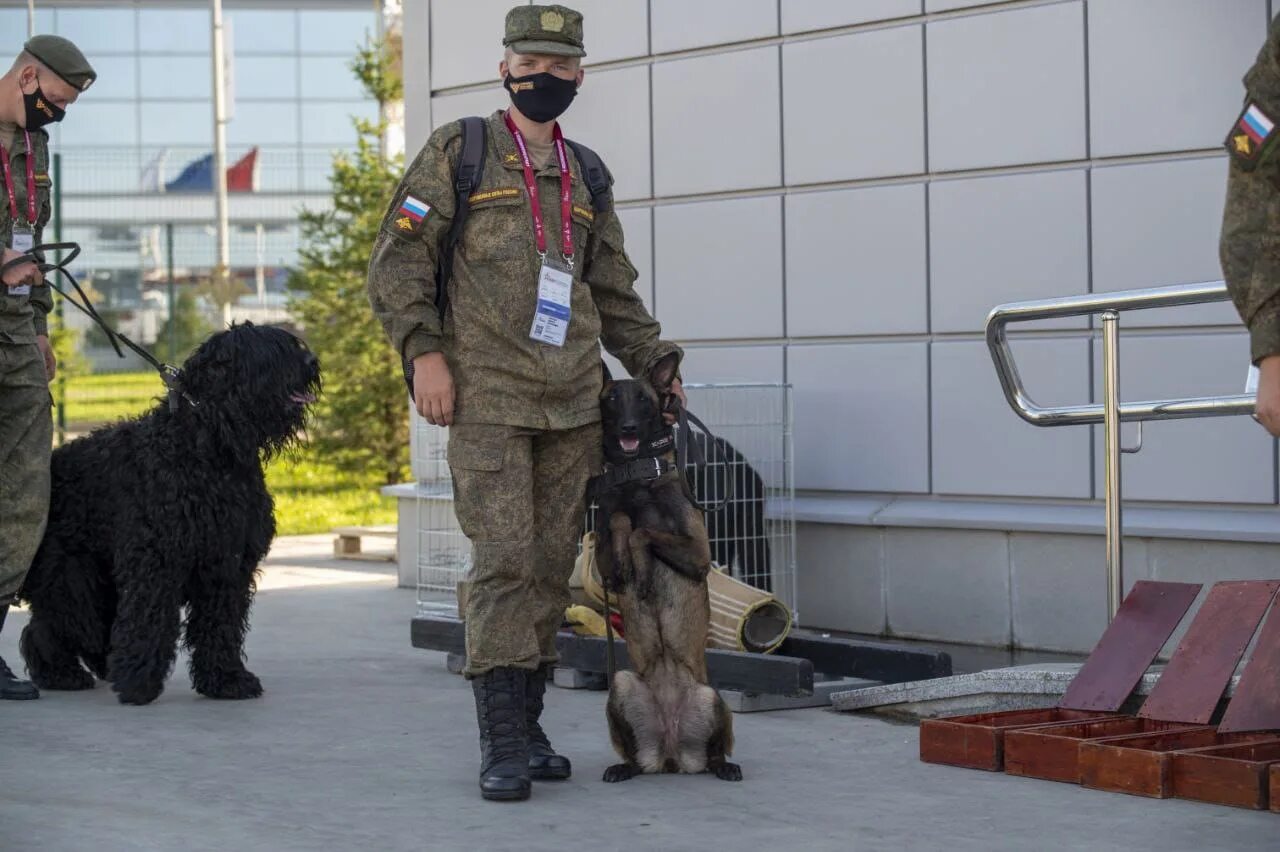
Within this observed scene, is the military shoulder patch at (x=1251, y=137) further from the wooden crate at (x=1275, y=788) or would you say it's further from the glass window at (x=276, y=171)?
the glass window at (x=276, y=171)

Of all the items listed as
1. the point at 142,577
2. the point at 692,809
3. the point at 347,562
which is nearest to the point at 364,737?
the point at 142,577

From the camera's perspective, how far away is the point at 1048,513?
6375mm

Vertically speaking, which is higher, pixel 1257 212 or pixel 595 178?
pixel 595 178

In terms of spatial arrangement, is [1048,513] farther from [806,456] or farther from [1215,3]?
[1215,3]

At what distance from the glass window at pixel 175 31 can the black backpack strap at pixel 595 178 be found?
3891 centimetres

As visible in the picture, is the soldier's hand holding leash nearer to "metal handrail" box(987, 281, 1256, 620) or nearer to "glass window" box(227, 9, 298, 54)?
"metal handrail" box(987, 281, 1256, 620)

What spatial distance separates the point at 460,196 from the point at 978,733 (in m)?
1.98

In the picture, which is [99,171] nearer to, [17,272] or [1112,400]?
[17,272]

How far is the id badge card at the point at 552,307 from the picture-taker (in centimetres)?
430

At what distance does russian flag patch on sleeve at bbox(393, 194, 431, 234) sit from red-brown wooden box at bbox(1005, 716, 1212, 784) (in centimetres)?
204

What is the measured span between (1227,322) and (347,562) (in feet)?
19.1

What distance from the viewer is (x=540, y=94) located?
4.30 metres

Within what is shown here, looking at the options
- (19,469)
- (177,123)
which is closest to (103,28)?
(177,123)

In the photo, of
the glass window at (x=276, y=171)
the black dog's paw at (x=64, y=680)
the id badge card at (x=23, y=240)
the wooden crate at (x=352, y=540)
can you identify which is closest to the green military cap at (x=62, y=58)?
the id badge card at (x=23, y=240)
